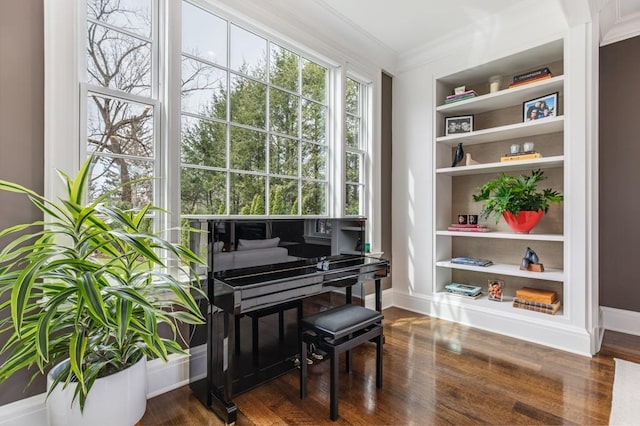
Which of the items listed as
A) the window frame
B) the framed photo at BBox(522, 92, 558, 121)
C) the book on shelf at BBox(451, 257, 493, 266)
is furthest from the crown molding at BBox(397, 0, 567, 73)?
the book on shelf at BBox(451, 257, 493, 266)

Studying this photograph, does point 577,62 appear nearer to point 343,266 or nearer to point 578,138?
point 578,138

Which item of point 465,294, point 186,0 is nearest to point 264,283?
point 186,0

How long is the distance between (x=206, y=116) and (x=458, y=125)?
8.18 ft

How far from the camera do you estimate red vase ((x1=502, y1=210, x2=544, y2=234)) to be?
271 cm

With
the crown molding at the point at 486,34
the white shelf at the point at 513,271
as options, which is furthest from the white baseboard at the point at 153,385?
the crown molding at the point at 486,34

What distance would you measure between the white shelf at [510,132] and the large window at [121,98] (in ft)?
8.78

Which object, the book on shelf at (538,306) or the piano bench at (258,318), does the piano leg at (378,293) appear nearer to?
the piano bench at (258,318)

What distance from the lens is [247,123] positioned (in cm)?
246

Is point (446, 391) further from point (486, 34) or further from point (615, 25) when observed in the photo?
point (615, 25)

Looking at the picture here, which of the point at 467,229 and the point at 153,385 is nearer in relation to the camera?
the point at 153,385

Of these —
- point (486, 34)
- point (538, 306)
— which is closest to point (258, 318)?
point (538, 306)

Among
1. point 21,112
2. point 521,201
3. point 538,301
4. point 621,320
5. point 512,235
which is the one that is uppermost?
point 21,112

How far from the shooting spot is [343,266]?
89.1 inches

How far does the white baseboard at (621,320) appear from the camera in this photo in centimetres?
278
